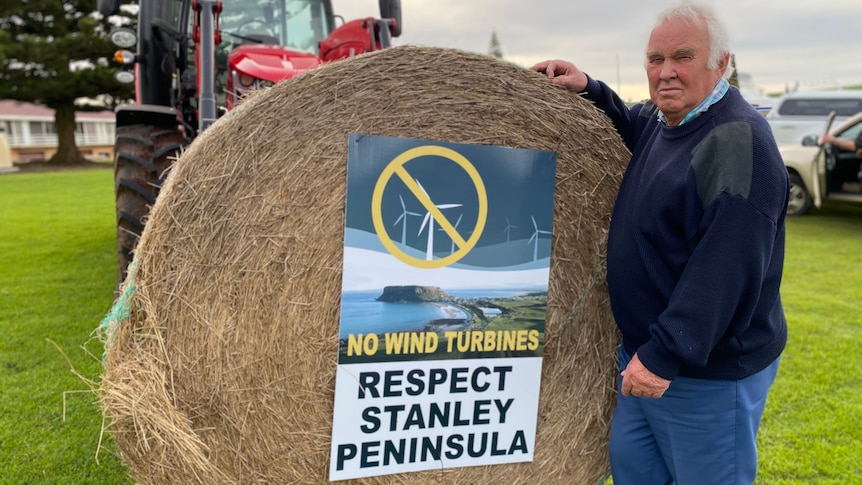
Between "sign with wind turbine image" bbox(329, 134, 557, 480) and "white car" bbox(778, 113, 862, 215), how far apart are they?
759cm

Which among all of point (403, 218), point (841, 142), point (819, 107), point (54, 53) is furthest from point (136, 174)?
point (54, 53)

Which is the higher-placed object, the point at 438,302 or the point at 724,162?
the point at 724,162

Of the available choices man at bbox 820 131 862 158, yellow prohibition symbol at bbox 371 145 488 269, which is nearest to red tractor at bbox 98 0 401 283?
→ yellow prohibition symbol at bbox 371 145 488 269

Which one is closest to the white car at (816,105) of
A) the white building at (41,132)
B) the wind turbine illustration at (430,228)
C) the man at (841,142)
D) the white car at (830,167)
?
the white car at (830,167)

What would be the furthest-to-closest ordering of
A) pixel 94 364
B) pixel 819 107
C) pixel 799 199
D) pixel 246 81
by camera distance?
1. pixel 819 107
2. pixel 799 199
3. pixel 246 81
4. pixel 94 364

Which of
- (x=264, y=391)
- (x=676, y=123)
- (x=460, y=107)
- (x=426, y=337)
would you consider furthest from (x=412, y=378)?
(x=676, y=123)

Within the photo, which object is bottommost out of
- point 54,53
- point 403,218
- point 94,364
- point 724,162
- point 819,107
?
point 94,364

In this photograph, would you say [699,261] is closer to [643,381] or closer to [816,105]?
[643,381]

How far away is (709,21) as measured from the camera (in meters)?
1.62

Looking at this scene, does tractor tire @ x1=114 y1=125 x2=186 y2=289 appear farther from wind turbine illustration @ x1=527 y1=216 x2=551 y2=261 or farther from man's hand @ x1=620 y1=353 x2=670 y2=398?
man's hand @ x1=620 y1=353 x2=670 y2=398

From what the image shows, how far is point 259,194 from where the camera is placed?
1.83m

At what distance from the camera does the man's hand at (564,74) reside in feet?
6.70

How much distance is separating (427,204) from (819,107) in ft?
38.8

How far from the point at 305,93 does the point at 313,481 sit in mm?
1208
